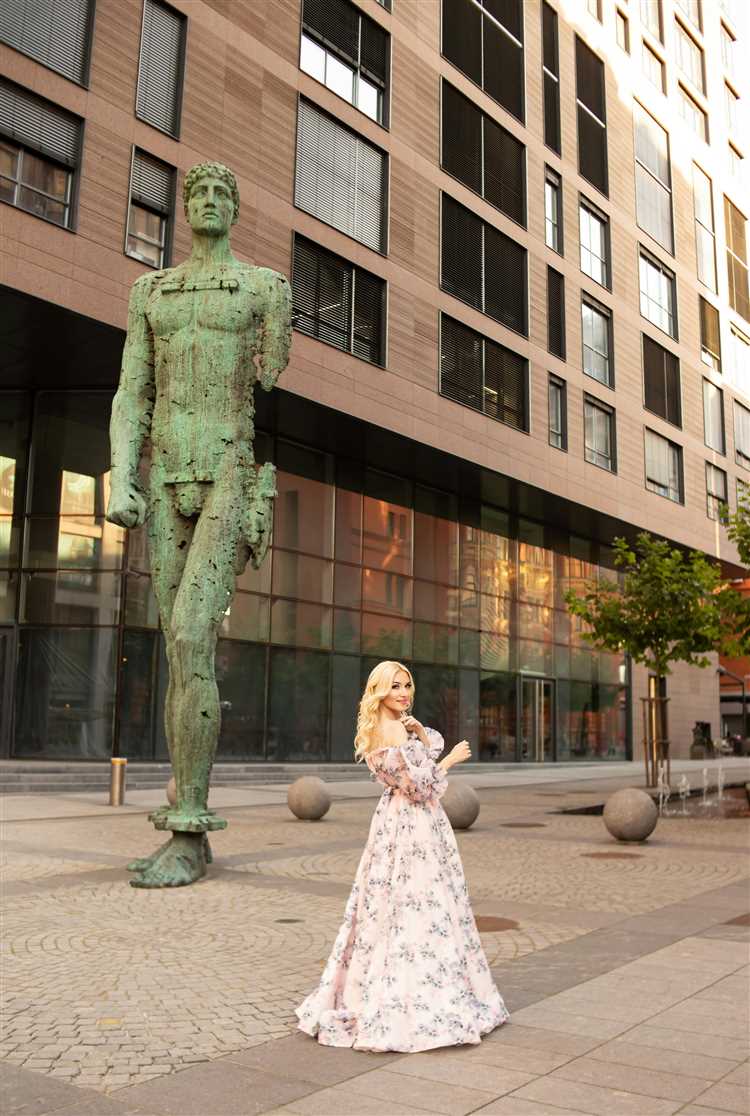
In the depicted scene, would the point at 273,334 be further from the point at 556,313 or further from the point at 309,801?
the point at 556,313

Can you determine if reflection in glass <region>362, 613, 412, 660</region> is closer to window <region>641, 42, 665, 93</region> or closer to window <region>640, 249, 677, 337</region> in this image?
window <region>640, 249, 677, 337</region>

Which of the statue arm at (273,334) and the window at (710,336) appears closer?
the statue arm at (273,334)

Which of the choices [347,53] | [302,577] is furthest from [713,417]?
[302,577]

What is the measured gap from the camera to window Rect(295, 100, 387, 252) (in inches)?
954

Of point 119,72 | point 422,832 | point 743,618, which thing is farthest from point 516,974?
point 119,72

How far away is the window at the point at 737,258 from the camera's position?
156ft

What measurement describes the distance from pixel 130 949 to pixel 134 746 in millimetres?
16835

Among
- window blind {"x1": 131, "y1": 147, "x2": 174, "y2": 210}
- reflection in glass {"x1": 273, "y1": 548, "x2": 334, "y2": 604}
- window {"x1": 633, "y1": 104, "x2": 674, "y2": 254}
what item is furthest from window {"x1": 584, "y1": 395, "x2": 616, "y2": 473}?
window blind {"x1": 131, "y1": 147, "x2": 174, "y2": 210}

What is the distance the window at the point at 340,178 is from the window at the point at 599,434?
11.4 meters

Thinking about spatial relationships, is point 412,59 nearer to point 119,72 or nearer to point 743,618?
point 119,72

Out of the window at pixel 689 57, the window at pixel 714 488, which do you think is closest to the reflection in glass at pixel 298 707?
the window at pixel 714 488

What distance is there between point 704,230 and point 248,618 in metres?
31.4

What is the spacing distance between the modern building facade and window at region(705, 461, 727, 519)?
0.52ft

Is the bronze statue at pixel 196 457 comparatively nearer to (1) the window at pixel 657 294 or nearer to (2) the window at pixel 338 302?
(2) the window at pixel 338 302
